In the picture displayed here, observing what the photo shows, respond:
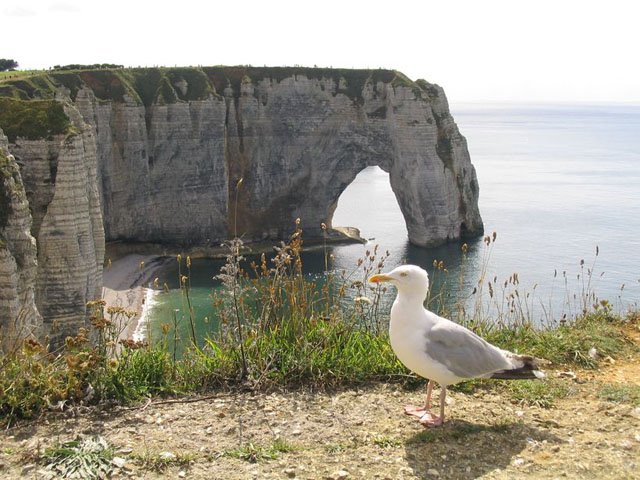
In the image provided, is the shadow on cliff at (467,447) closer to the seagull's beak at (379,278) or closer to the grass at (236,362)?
the grass at (236,362)

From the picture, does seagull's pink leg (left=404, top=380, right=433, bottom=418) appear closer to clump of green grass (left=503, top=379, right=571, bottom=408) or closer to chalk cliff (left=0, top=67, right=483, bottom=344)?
clump of green grass (left=503, top=379, right=571, bottom=408)

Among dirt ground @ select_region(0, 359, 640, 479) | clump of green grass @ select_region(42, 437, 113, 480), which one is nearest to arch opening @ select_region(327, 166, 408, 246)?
dirt ground @ select_region(0, 359, 640, 479)

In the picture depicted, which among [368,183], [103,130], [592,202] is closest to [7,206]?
[103,130]

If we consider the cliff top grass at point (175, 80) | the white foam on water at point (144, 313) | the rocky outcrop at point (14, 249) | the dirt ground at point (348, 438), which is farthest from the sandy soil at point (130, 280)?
the dirt ground at point (348, 438)

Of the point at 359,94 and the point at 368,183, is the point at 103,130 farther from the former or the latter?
the point at 368,183

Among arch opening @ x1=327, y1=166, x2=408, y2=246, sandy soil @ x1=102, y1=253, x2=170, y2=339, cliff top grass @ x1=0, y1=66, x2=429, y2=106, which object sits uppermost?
cliff top grass @ x1=0, y1=66, x2=429, y2=106

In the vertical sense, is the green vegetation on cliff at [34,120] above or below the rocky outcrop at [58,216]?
above
